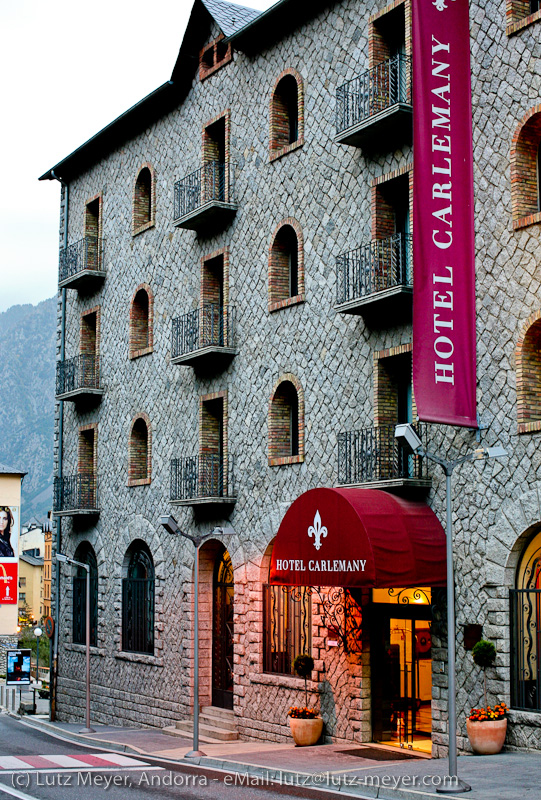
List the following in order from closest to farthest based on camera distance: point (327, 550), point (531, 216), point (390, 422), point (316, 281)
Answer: point (531, 216)
point (327, 550)
point (390, 422)
point (316, 281)

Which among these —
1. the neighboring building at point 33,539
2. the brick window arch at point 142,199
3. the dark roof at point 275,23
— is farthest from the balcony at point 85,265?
the neighboring building at point 33,539

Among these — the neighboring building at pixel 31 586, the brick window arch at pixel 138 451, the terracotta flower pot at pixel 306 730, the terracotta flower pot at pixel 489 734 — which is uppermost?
the brick window arch at pixel 138 451

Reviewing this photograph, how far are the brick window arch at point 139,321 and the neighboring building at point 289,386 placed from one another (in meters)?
0.09

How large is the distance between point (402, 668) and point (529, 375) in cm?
723

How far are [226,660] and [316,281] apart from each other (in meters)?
10.8

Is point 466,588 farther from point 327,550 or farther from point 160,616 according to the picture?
point 160,616

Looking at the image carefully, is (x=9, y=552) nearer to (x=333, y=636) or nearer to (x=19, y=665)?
(x=19, y=665)

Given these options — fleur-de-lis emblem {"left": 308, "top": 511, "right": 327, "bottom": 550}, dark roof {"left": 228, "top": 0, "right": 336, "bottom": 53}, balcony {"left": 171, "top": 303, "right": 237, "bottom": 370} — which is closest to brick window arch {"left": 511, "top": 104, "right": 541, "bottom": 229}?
fleur-de-lis emblem {"left": 308, "top": 511, "right": 327, "bottom": 550}

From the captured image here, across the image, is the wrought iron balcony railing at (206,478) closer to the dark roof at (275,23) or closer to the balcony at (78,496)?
the balcony at (78,496)

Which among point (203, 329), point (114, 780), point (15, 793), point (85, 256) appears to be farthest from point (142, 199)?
point (15, 793)

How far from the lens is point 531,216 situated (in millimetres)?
19547

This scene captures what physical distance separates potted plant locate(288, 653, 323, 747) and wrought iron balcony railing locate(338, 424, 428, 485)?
4.39m

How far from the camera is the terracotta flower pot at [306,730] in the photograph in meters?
23.6

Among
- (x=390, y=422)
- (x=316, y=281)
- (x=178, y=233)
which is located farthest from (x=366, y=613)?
(x=178, y=233)
